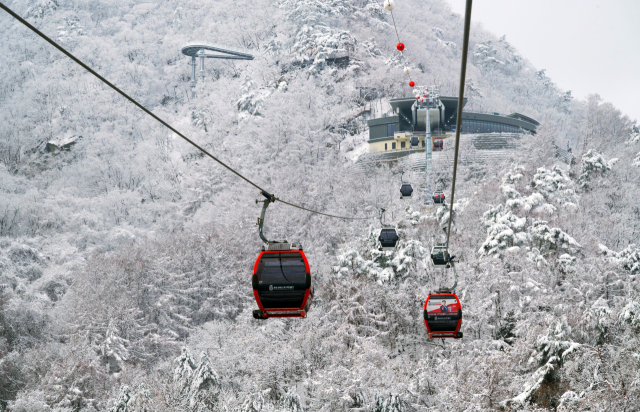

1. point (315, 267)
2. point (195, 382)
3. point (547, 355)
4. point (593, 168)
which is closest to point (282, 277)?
point (547, 355)

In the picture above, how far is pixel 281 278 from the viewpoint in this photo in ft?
37.0

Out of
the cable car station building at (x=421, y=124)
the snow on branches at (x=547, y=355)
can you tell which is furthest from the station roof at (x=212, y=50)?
the snow on branches at (x=547, y=355)

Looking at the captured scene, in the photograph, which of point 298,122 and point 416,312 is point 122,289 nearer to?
point 416,312

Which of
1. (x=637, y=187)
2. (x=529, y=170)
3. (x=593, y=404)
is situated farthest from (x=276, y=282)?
(x=637, y=187)

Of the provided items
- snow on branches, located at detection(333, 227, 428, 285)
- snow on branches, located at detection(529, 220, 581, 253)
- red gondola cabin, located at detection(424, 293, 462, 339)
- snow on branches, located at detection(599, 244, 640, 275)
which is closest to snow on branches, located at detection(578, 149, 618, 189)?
snow on branches, located at detection(599, 244, 640, 275)

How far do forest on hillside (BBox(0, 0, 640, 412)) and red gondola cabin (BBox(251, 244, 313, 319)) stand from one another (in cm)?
1394

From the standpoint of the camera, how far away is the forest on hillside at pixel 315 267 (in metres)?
26.8

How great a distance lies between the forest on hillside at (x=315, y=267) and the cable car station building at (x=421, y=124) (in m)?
5.16

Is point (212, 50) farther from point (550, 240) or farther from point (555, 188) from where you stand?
point (550, 240)

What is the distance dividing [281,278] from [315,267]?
103 feet

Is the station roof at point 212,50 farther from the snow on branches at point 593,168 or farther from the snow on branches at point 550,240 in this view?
the snow on branches at point 550,240

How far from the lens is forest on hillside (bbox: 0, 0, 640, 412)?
87.8ft

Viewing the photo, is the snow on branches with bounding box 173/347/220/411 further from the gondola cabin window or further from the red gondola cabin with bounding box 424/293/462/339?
the gondola cabin window

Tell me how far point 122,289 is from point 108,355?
832 cm
